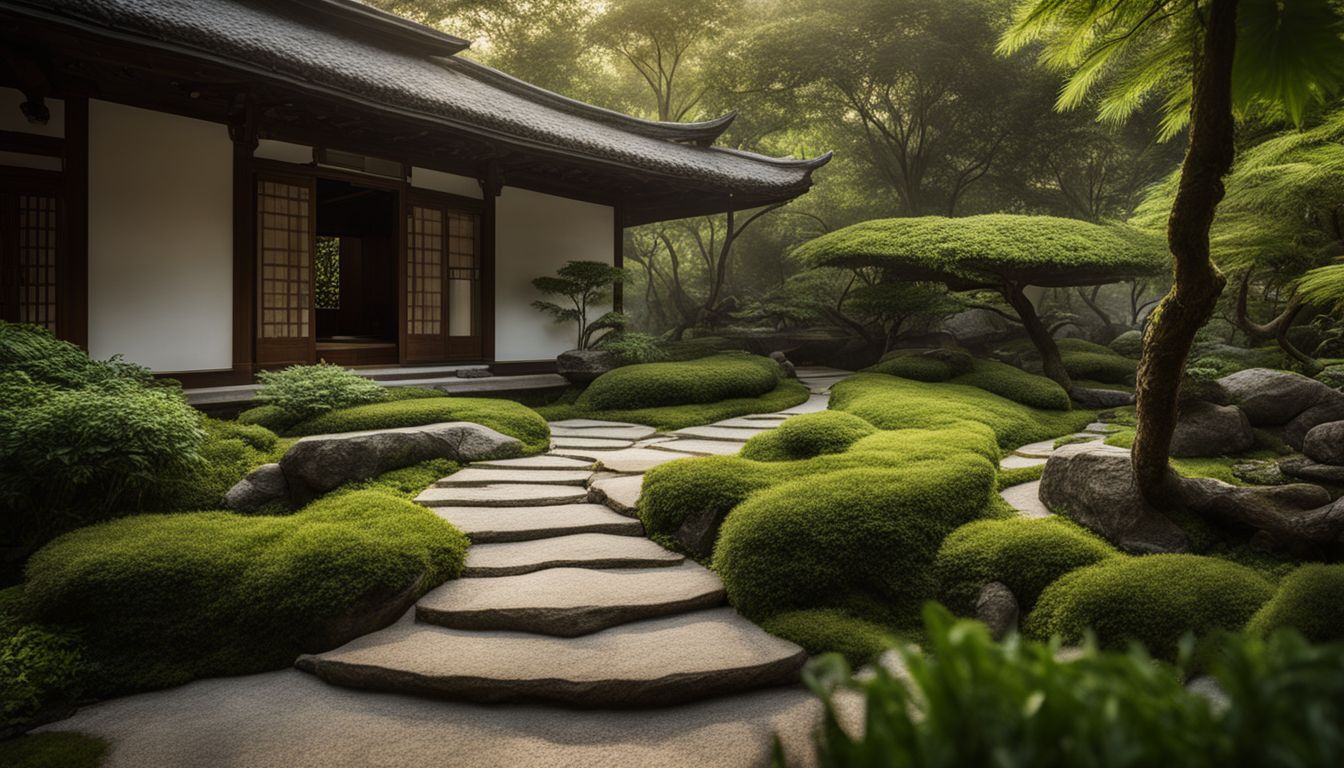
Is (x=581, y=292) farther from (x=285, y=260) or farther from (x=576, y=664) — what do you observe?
(x=576, y=664)

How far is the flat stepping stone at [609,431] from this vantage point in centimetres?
861

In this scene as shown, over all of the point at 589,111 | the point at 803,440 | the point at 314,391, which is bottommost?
the point at 803,440

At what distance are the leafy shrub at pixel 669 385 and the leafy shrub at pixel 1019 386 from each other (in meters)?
3.18

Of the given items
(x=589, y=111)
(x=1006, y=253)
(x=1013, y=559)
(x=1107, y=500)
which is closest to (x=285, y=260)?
(x=589, y=111)

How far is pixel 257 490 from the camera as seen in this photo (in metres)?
5.76

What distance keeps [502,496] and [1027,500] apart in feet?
12.4

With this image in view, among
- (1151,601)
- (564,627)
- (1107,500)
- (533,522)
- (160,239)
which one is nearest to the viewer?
(1151,601)

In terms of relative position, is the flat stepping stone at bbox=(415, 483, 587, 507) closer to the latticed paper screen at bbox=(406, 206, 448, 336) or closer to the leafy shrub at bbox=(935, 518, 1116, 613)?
the leafy shrub at bbox=(935, 518, 1116, 613)

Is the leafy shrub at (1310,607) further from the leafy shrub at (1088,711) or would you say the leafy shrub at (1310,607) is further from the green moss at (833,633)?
the leafy shrub at (1088,711)

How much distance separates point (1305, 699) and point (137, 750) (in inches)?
149

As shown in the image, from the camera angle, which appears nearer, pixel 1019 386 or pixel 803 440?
pixel 803 440

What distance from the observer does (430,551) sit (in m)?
4.47

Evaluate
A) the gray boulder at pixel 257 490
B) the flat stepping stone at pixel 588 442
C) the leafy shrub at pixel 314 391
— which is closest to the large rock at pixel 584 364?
the flat stepping stone at pixel 588 442

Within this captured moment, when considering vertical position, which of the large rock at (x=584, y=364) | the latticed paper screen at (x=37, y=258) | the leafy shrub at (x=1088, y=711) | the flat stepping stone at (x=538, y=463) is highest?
the latticed paper screen at (x=37, y=258)
